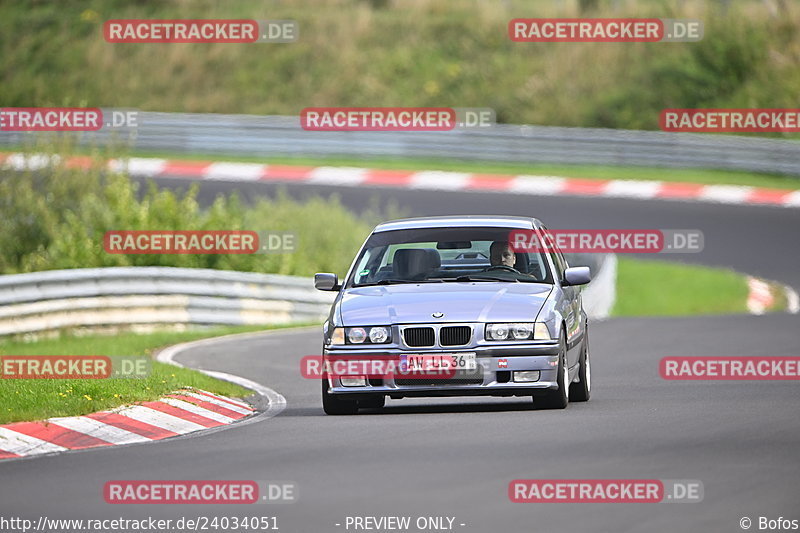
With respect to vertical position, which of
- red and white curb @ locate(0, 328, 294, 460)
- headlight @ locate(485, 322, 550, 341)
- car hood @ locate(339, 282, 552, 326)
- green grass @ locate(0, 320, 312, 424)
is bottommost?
red and white curb @ locate(0, 328, 294, 460)

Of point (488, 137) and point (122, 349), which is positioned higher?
point (488, 137)

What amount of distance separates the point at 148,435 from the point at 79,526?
12.4 ft

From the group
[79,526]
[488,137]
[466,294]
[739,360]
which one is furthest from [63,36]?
[79,526]

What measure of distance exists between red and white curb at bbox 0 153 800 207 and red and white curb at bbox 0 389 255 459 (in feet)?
68.1

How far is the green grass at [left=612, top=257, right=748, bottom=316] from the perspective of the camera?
90.7 ft

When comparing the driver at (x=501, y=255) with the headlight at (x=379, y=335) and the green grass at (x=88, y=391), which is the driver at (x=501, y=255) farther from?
the green grass at (x=88, y=391)

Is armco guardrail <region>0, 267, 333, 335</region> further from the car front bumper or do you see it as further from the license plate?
the license plate

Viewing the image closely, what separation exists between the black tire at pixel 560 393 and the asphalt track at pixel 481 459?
0.12m

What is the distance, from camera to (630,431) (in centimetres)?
1105

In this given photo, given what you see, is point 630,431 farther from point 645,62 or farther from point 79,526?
point 645,62

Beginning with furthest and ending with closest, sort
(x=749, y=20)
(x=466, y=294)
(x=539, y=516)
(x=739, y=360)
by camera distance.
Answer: (x=749, y=20)
(x=739, y=360)
(x=466, y=294)
(x=539, y=516)

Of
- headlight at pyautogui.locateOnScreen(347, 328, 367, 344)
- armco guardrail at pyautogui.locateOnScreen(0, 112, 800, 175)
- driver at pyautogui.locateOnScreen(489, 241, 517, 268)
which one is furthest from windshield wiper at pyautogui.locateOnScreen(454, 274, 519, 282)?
armco guardrail at pyautogui.locateOnScreen(0, 112, 800, 175)

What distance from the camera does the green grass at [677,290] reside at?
27656 millimetres

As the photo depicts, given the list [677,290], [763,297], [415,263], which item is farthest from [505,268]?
[677,290]
